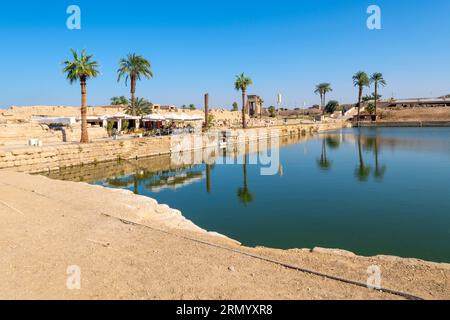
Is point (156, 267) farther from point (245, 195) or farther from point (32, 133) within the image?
point (32, 133)

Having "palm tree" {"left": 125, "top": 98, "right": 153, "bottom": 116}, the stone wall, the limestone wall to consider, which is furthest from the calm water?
"palm tree" {"left": 125, "top": 98, "right": 153, "bottom": 116}

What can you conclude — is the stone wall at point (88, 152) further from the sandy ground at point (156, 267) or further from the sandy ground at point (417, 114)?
the sandy ground at point (417, 114)

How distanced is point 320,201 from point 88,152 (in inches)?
696

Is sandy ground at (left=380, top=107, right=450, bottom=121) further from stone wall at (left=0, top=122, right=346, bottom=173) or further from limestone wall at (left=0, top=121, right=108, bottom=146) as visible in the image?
limestone wall at (left=0, top=121, right=108, bottom=146)

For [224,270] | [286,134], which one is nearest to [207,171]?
[224,270]

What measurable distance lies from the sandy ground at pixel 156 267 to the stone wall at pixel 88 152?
13.3m

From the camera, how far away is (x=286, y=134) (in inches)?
2378

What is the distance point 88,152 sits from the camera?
2453 centimetres

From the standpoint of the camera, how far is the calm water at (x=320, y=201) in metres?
9.66

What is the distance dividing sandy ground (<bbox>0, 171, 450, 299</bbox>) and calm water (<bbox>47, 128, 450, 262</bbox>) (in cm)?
297

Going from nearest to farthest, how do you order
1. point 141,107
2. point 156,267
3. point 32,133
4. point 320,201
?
point 156,267 < point 320,201 < point 32,133 < point 141,107

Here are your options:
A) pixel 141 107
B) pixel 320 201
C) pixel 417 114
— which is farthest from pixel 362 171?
pixel 417 114

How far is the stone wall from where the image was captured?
20.4 meters
